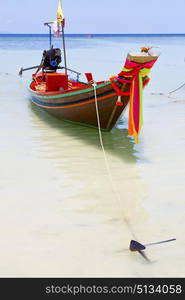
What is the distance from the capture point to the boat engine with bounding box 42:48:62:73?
12055 mm

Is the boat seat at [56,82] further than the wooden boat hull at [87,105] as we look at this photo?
Yes

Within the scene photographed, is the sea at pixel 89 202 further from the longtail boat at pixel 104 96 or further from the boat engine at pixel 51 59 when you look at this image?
the boat engine at pixel 51 59

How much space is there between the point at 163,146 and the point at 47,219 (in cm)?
396

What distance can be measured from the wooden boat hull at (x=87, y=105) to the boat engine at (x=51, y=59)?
2498mm

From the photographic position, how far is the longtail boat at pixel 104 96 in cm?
714

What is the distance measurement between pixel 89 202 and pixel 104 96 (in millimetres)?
3051

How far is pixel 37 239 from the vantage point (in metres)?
4.34

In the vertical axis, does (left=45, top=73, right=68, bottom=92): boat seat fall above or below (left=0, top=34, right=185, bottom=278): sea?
above

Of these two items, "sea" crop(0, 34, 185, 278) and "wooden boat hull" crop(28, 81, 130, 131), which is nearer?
"sea" crop(0, 34, 185, 278)
